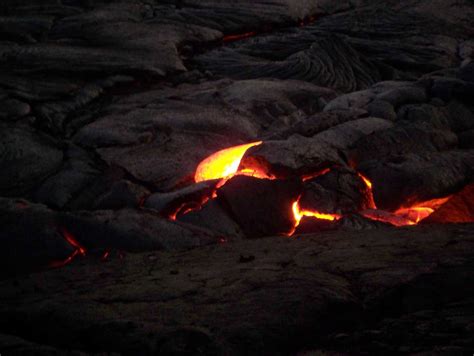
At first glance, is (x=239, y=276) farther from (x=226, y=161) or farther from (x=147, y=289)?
(x=226, y=161)

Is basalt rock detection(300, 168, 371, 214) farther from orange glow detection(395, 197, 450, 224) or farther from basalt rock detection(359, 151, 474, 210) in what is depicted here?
orange glow detection(395, 197, 450, 224)

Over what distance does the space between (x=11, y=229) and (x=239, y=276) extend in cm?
156

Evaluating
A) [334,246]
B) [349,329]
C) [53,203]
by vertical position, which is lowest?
[53,203]

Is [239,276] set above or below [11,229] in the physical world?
above

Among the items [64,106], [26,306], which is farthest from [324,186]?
[64,106]

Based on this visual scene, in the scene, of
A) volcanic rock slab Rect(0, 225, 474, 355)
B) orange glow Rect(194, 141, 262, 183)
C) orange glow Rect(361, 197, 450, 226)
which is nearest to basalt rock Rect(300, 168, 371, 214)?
orange glow Rect(361, 197, 450, 226)

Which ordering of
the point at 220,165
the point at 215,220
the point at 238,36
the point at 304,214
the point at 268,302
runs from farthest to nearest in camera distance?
1. the point at 238,36
2. the point at 220,165
3. the point at 304,214
4. the point at 215,220
5. the point at 268,302

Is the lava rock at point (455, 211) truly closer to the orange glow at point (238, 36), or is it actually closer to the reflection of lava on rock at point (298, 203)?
the reflection of lava on rock at point (298, 203)

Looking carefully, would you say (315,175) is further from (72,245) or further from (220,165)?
(72,245)

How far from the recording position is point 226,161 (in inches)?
157

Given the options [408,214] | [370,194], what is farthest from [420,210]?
[370,194]

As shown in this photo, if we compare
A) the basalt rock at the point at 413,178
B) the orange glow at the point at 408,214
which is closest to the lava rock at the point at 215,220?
the orange glow at the point at 408,214

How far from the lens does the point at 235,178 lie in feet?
11.5

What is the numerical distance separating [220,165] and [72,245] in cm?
126
